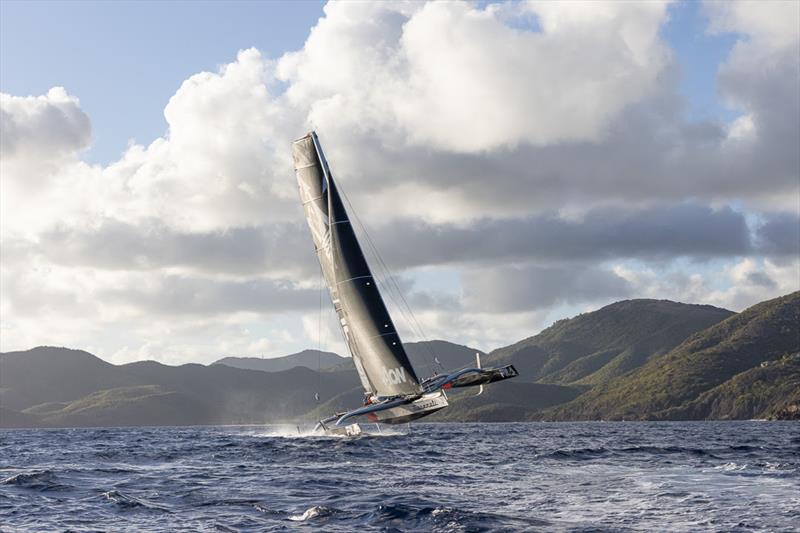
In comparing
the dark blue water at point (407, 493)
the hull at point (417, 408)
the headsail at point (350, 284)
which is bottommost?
the dark blue water at point (407, 493)

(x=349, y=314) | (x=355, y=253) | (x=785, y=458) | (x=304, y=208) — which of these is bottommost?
(x=785, y=458)

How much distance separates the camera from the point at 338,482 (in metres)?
48.9

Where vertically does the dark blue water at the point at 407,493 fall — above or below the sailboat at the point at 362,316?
below

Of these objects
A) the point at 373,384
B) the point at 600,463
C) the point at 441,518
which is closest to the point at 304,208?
the point at 373,384

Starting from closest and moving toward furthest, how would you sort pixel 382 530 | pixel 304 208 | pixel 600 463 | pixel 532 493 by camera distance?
1. pixel 382 530
2. pixel 532 493
3. pixel 600 463
4. pixel 304 208

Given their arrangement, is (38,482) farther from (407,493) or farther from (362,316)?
(362,316)

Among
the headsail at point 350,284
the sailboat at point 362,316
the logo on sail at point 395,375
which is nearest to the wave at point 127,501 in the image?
the sailboat at point 362,316

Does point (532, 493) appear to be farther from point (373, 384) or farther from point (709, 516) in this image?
point (373, 384)

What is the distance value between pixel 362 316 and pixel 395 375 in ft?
19.9

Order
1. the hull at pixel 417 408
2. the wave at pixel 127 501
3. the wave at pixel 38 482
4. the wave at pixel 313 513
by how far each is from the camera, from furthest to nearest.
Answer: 1. the hull at pixel 417 408
2. the wave at pixel 38 482
3. the wave at pixel 127 501
4. the wave at pixel 313 513

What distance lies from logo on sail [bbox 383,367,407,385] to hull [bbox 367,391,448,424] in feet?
7.49

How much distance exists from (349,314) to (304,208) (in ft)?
37.1

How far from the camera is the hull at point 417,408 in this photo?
75.3 metres

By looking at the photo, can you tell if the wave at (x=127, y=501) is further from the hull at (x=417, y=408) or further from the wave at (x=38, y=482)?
the hull at (x=417, y=408)
